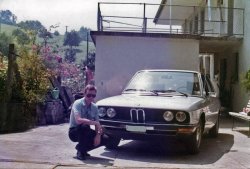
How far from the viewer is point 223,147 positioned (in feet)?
32.1

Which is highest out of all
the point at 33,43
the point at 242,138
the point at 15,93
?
the point at 33,43

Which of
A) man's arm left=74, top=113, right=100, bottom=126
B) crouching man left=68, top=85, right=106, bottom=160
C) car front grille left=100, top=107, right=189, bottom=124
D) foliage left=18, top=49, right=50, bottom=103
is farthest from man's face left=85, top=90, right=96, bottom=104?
foliage left=18, top=49, right=50, bottom=103

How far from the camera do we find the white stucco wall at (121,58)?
52.7 ft

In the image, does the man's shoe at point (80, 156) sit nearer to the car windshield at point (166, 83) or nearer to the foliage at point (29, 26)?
the car windshield at point (166, 83)

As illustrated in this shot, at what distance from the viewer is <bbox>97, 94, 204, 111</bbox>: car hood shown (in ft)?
26.6

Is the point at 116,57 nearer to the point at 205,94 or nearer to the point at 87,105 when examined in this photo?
the point at 205,94

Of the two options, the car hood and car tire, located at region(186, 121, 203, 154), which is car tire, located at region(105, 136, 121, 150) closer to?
the car hood

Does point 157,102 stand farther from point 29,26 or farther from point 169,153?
point 29,26

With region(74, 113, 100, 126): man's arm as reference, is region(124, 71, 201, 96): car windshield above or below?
above

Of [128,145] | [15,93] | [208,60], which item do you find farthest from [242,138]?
[208,60]

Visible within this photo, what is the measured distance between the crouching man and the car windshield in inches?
72.3

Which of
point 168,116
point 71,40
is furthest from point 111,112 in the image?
point 71,40

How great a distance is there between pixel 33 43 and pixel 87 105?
711 cm

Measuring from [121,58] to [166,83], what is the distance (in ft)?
21.8
